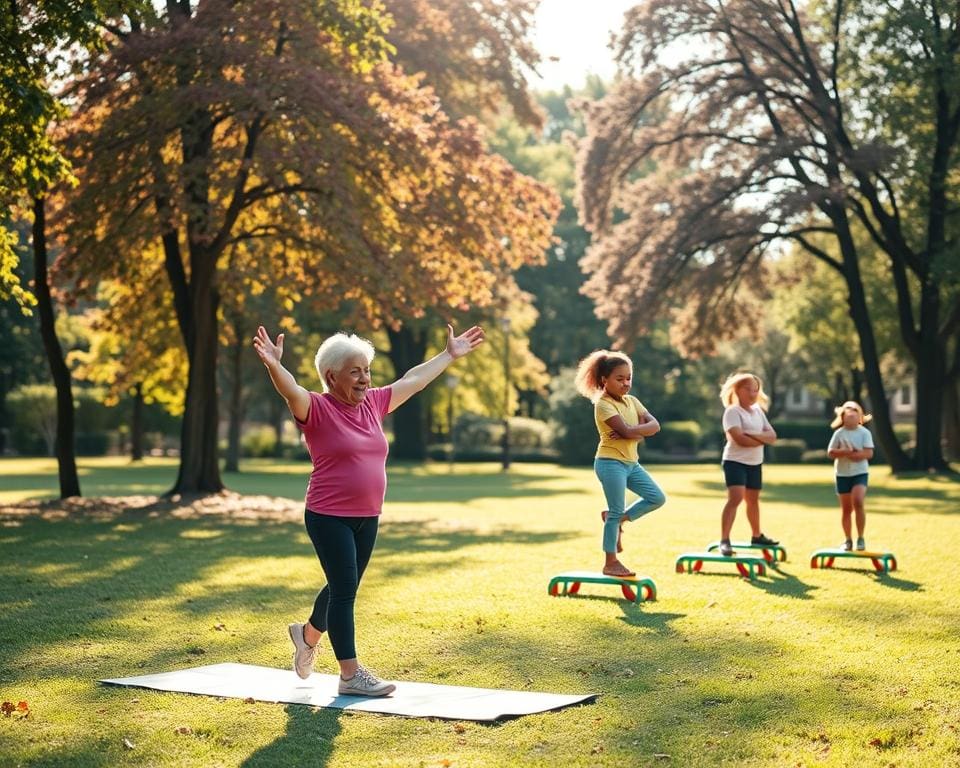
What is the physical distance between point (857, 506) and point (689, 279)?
895 inches

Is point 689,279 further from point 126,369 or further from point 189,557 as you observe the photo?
point 189,557

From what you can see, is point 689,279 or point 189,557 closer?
point 189,557

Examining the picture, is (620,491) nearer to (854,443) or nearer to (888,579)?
(888,579)

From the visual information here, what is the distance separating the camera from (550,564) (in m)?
14.4

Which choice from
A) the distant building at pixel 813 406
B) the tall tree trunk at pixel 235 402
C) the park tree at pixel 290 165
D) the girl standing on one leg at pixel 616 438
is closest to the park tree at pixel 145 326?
the park tree at pixel 290 165

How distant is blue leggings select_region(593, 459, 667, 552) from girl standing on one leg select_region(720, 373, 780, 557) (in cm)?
193

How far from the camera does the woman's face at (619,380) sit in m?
11.3

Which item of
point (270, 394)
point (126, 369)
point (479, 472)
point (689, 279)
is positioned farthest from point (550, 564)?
point (270, 394)

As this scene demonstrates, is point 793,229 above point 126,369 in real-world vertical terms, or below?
above

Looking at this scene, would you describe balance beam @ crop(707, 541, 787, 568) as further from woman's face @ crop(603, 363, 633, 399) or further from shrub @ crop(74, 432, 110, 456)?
shrub @ crop(74, 432, 110, 456)

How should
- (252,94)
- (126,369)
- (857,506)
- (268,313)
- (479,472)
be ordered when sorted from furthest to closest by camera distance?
(479,472) < (268,313) < (126,369) < (252,94) < (857,506)

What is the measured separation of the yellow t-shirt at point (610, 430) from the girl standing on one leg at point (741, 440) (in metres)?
2.14

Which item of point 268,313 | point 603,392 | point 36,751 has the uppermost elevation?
point 268,313

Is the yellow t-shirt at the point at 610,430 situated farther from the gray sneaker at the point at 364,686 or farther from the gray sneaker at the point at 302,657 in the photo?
the gray sneaker at the point at 364,686
